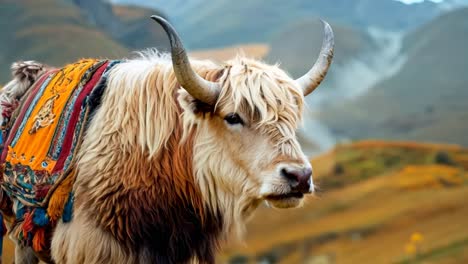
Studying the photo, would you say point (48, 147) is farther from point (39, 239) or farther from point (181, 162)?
point (181, 162)

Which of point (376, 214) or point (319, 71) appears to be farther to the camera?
point (376, 214)

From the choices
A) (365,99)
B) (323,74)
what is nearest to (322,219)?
(365,99)

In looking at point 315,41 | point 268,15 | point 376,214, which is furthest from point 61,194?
point 268,15

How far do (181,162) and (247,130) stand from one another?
1.65 feet

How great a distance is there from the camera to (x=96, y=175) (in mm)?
3922

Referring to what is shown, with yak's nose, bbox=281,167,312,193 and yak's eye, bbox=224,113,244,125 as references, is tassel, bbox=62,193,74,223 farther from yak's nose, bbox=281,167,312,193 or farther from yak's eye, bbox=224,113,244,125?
yak's nose, bbox=281,167,312,193

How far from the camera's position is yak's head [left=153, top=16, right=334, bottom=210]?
360 cm

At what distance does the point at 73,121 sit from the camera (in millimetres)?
4133

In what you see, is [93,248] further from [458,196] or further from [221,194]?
[458,196]

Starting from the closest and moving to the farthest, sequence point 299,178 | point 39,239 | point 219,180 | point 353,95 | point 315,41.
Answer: point 299,178, point 219,180, point 39,239, point 315,41, point 353,95

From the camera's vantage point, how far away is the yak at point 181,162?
377 centimetres

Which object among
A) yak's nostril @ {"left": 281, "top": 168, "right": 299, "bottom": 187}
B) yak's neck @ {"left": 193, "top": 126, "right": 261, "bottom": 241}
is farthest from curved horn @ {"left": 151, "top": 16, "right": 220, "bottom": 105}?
yak's nostril @ {"left": 281, "top": 168, "right": 299, "bottom": 187}

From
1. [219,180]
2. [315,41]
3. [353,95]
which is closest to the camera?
[219,180]

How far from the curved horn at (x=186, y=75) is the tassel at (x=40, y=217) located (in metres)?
1.37
